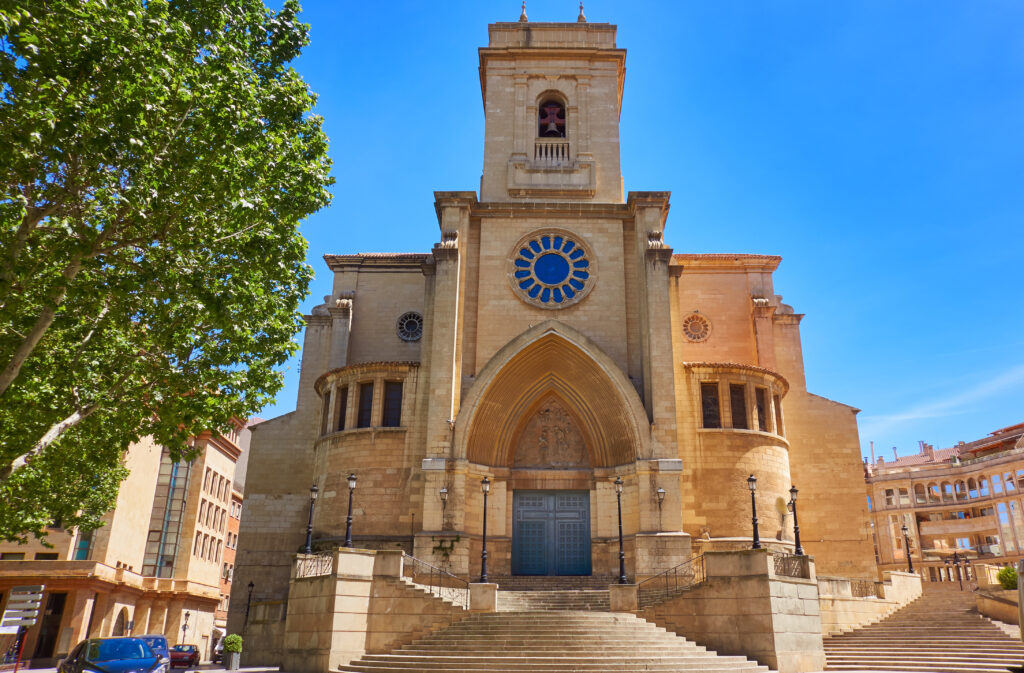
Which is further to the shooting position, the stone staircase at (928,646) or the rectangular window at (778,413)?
the rectangular window at (778,413)

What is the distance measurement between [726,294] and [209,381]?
25592 millimetres

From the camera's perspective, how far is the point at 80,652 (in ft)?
49.1

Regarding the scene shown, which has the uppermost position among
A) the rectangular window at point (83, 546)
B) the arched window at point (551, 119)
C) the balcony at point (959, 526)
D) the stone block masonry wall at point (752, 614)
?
the arched window at point (551, 119)

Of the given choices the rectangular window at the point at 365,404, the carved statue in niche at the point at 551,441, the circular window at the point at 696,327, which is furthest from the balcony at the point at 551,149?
the rectangular window at the point at 365,404

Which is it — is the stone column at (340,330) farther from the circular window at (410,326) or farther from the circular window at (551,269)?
the circular window at (551,269)

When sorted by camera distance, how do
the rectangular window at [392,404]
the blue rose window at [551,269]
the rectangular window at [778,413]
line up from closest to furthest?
the rectangular window at [392,404] → the rectangular window at [778,413] → the blue rose window at [551,269]

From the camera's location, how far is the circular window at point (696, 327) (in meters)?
34.0

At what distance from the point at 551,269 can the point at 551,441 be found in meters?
7.04

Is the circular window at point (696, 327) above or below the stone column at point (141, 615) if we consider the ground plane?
above

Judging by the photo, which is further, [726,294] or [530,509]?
[726,294]

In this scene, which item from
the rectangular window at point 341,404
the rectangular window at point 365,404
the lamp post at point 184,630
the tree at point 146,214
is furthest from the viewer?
the lamp post at point 184,630

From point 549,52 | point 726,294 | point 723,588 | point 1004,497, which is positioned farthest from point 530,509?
point 1004,497

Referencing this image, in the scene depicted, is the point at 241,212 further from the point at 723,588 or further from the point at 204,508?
the point at 204,508

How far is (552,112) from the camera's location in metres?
34.3
